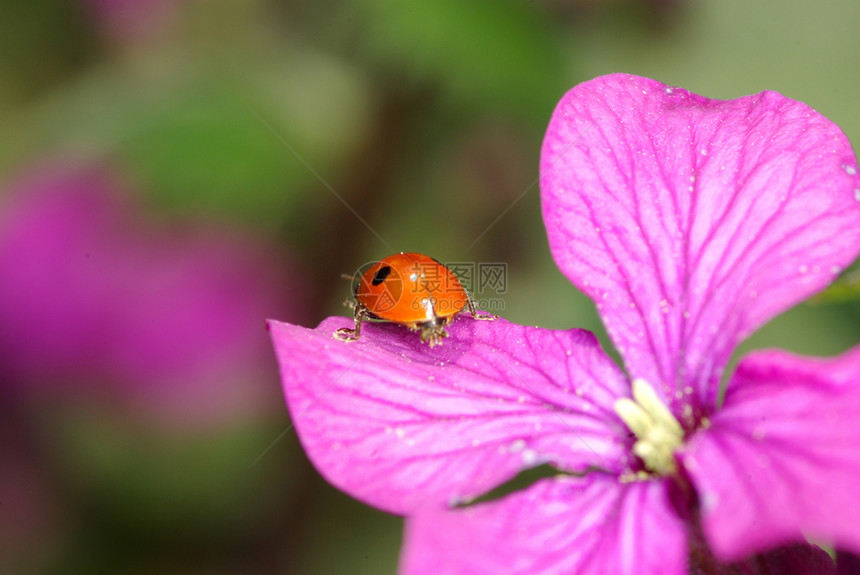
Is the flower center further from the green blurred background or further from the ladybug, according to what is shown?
the green blurred background

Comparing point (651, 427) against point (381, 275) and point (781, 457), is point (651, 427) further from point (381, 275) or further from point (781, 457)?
point (381, 275)

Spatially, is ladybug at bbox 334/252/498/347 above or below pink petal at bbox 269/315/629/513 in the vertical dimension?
above

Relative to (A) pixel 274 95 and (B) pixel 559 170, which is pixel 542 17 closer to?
(A) pixel 274 95

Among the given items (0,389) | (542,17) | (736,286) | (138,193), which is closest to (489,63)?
(542,17)

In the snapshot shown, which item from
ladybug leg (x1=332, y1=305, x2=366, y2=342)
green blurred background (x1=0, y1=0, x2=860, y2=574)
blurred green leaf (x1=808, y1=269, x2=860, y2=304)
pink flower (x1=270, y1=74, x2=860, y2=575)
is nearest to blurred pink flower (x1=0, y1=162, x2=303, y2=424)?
green blurred background (x1=0, y1=0, x2=860, y2=574)

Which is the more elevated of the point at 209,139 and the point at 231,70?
the point at 231,70

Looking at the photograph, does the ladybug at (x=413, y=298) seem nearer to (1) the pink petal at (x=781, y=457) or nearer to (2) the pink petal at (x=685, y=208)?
(2) the pink petal at (x=685, y=208)
